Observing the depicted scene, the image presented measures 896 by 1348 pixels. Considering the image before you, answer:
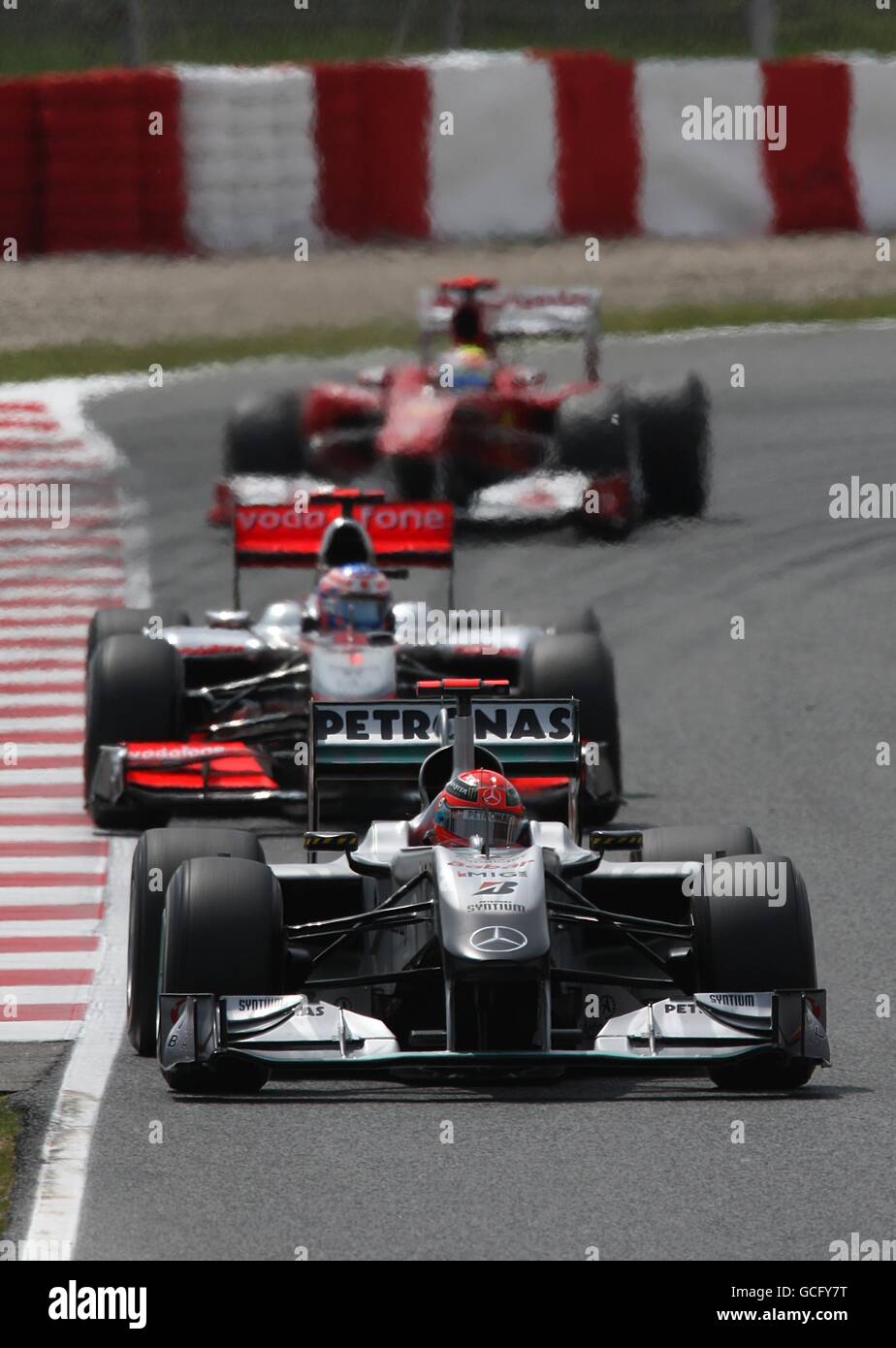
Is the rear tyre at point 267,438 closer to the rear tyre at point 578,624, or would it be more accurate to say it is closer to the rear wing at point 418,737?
the rear tyre at point 578,624

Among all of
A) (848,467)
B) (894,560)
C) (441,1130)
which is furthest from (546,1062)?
(848,467)

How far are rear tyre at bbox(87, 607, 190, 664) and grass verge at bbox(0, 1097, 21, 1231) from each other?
19.8 feet

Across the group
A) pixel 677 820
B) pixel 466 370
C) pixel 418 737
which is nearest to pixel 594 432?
pixel 466 370

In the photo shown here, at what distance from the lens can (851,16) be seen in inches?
1141

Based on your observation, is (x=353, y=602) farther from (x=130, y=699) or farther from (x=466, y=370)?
(x=466, y=370)

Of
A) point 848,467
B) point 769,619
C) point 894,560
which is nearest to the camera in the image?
point 769,619

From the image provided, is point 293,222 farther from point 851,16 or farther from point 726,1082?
point 726,1082

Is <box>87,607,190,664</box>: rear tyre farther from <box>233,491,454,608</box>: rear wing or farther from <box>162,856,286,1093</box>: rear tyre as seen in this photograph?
<box>162,856,286,1093</box>: rear tyre

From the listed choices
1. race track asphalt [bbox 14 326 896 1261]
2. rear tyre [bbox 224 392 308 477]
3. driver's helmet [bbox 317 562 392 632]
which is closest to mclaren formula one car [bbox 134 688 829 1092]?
race track asphalt [bbox 14 326 896 1261]

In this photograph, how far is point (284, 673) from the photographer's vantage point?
13.9 metres

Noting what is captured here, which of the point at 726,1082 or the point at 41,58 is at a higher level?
the point at 41,58

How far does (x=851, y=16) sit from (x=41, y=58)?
322 inches

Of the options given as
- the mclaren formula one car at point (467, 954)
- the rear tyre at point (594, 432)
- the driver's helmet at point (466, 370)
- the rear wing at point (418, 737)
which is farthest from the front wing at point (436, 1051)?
the driver's helmet at point (466, 370)

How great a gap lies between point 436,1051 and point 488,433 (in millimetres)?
12407
